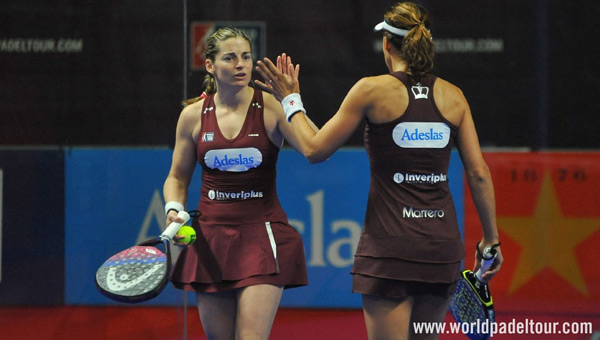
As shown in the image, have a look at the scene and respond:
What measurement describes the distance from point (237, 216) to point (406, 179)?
74cm

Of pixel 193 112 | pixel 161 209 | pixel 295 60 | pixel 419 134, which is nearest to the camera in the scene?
pixel 419 134

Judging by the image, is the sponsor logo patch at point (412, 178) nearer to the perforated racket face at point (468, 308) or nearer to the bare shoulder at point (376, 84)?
the bare shoulder at point (376, 84)

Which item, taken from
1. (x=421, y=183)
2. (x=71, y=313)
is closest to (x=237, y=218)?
(x=421, y=183)

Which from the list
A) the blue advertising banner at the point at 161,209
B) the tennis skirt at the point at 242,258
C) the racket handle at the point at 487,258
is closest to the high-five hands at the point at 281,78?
the tennis skirt at the point at 242,258

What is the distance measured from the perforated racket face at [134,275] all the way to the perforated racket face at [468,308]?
43.2 inches

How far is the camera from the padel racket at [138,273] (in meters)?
3.19

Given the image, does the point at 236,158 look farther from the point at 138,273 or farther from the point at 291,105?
the point at 138,273

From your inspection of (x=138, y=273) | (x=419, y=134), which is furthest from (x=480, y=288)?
(x=138, y=273)

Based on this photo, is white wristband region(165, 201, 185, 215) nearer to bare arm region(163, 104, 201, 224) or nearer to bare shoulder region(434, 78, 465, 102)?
bare arm region(163, 104, 201, 224)

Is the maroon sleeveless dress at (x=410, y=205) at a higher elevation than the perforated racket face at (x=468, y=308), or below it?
higher

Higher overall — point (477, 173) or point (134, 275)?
point (477, 173)

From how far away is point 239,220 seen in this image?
3488mm

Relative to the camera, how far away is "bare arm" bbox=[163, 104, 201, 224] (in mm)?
3613

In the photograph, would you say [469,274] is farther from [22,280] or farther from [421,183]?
[22,280]
